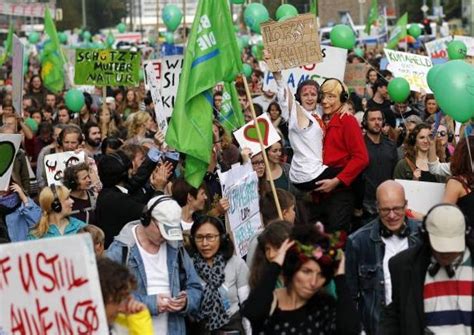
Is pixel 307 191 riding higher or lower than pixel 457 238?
lower

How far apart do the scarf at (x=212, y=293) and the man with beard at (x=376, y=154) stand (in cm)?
349

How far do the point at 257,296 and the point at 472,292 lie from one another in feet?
3.22

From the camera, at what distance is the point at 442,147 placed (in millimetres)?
11734

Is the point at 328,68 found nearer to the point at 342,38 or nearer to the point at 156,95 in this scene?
the point at 156,95

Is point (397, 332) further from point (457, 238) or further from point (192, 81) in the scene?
point (192, 81)

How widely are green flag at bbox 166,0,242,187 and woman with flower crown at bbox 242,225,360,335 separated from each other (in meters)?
2.92

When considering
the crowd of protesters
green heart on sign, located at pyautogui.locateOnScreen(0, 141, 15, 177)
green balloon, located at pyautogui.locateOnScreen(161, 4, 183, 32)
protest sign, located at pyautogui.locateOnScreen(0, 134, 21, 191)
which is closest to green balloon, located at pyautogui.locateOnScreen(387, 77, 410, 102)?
the crowd of protesters

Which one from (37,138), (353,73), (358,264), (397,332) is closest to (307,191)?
(358,264)

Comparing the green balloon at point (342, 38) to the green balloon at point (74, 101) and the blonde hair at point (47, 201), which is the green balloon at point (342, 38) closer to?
the green balloon at point (74, 101)

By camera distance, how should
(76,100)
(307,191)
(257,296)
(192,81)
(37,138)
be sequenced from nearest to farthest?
(257,296), (192,81), (307,191), (37,138), (76,100)

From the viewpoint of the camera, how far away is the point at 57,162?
1178 cm

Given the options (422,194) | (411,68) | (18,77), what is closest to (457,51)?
(411,68)

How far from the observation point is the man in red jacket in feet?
32.0

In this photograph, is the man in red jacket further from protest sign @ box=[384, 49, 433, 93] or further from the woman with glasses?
protest sign @ box=[384, 49, 433, 93]
